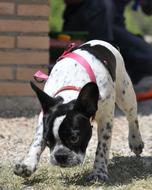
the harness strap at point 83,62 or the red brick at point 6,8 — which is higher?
the harness strap at point 83,62

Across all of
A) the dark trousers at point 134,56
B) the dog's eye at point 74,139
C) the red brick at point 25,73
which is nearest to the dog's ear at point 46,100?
the dog's eye at point 74,139

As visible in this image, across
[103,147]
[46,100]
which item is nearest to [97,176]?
[103,147]

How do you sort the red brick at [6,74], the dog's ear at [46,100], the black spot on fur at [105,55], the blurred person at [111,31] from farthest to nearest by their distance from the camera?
the blurred person at [111,31] → the red brick at [6,74] → the black spot on fur at [105,55] → the dog's ear at [46,100]

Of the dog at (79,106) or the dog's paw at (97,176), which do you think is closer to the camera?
the dog at (79,106)

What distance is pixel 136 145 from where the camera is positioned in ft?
21.1

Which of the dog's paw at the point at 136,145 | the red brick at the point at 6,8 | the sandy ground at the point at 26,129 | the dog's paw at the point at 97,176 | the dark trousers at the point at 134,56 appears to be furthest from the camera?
the dark trousers at the point at 134,56

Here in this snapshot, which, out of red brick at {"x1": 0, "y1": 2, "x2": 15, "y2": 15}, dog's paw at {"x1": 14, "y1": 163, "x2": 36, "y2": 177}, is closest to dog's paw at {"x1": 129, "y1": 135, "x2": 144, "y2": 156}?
dog's paw at {"x1": 14, "y1": 163, "x2": 36, "y2": 177}

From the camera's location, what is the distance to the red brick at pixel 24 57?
25.6ft

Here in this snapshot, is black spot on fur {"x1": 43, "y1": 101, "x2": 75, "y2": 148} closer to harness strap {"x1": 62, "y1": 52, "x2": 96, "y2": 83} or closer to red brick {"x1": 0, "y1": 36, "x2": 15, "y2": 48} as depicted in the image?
harness strap {"x1": 62, "y1": 52, "x2": 96, "y2": 83}

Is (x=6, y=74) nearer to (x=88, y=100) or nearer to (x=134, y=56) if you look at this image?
(x=134, y=56)

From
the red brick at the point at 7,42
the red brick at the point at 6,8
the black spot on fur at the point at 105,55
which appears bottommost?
the red brick at the point at 7,42

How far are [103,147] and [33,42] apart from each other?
96.0 inches

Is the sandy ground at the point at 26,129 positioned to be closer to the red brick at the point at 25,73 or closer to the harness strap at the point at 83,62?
the red brick at the point at 25,73

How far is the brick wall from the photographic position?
7.75 m
